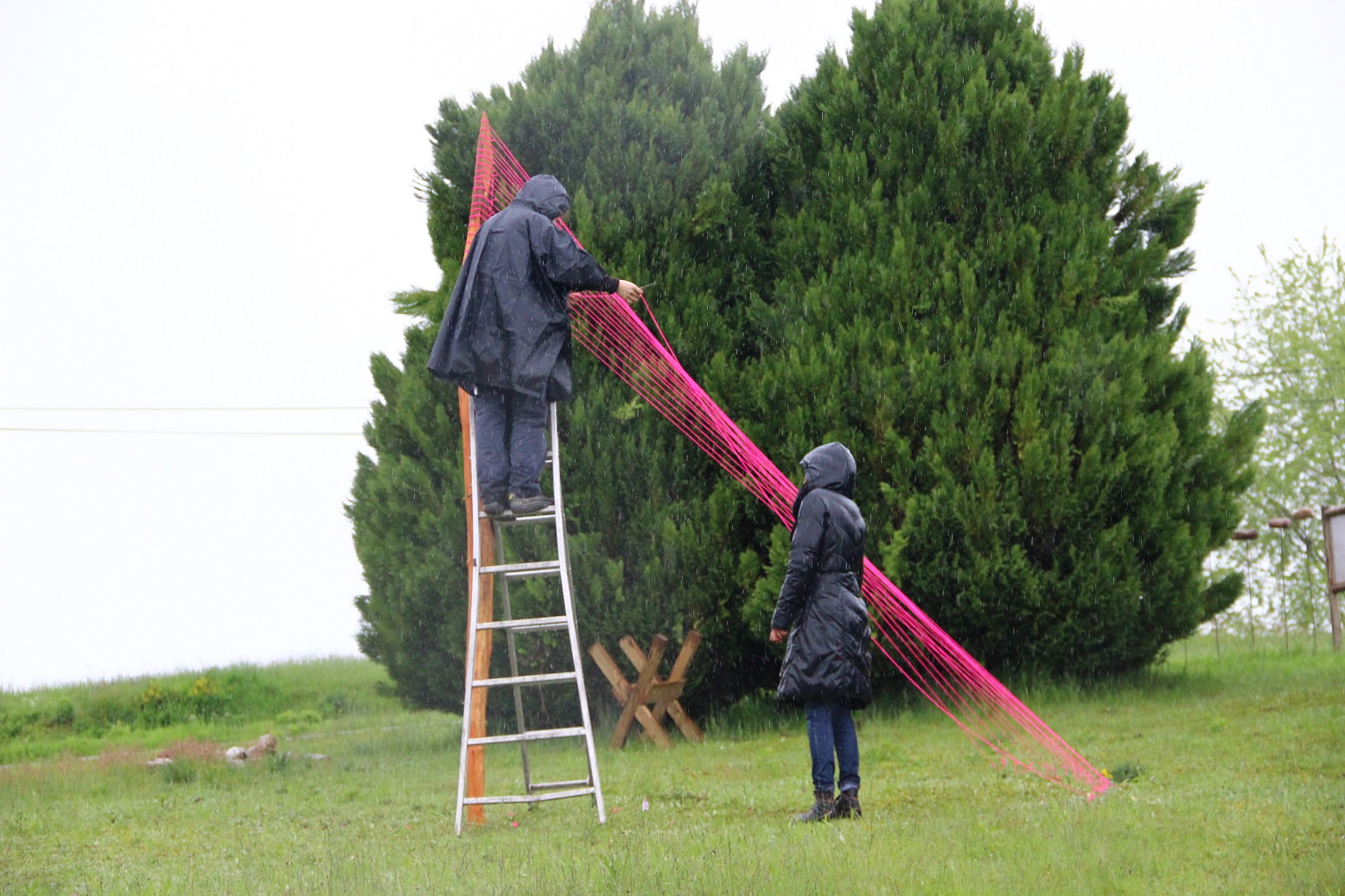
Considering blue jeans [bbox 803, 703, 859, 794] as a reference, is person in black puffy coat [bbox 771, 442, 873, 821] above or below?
above

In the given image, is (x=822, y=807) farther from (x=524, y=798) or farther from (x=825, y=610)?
(x=524, y=798)

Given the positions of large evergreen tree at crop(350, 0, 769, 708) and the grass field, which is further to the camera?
large evergreen tree at crop(350, 0, 769, 708)

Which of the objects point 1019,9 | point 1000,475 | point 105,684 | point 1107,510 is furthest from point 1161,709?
point 105,684

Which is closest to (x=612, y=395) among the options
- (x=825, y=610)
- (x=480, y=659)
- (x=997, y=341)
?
(x=997, y=341)

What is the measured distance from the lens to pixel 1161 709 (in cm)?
1099

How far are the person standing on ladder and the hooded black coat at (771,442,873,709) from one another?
4.35ft

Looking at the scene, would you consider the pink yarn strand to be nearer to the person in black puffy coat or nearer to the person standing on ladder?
the person standing on ladder

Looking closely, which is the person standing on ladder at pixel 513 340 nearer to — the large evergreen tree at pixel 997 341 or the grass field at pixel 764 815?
the grass field at pixel 764 815

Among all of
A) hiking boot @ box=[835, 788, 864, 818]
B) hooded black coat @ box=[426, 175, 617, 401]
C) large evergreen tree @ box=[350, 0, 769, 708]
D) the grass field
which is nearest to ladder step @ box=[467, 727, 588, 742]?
the grass field

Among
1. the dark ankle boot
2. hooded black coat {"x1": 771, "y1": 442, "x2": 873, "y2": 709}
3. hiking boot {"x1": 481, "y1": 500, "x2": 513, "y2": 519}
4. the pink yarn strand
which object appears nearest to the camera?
hooded black coat {"x1": 771, "y1": 442, "x2": 873, "y2": 709}

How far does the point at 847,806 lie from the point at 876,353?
568 cm

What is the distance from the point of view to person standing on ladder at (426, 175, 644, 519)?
6523 mm

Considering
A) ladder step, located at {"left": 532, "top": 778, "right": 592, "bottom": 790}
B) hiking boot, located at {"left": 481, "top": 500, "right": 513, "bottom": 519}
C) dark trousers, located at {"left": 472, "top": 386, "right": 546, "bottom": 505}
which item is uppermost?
dark trousers, located at {"left": 472, "top": 386, "right": 546, "bottom": 505}

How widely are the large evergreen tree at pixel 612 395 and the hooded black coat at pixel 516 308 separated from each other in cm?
460
